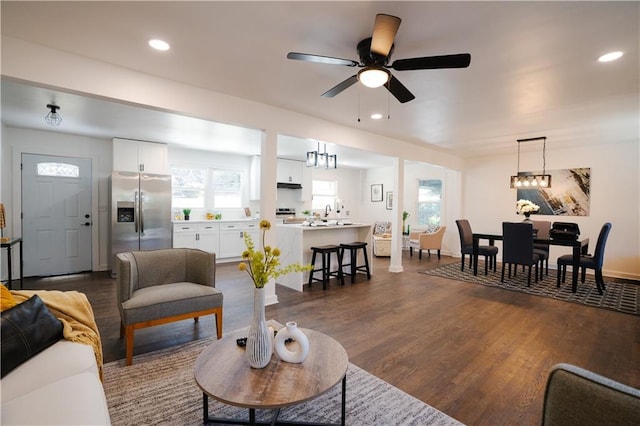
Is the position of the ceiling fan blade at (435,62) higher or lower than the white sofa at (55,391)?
higher

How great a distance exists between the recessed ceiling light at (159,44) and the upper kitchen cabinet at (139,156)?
3804 millimetres

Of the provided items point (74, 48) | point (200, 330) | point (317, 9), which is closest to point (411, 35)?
point (317, 9)

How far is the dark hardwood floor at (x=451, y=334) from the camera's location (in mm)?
2156

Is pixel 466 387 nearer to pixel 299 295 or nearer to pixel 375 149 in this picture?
pixel 299 295

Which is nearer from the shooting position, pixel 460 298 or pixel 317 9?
pixel 317 9

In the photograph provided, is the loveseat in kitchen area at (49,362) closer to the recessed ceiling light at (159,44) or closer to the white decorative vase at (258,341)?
the white decorative vase at (258,341)

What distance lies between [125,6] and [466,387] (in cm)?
349

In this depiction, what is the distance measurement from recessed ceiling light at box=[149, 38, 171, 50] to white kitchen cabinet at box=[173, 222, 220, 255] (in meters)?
4.22

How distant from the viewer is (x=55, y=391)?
1308 mm

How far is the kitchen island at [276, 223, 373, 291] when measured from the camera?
4586mm

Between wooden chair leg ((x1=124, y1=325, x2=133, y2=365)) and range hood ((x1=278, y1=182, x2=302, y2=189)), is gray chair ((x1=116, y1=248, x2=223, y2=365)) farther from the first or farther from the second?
range hood ((x1=278, y1=182, x2=302, y2=189))

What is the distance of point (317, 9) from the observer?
1.97m

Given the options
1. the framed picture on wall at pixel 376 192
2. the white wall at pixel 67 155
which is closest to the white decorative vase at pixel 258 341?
the white wall at pixel 67 155

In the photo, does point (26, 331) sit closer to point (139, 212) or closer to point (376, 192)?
point (139, 212)
